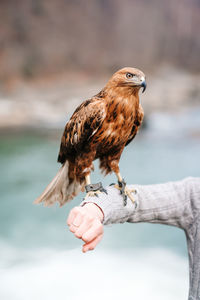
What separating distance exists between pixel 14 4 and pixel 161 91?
100 centimetres

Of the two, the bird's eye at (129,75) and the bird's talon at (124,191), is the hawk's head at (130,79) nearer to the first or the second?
the bird's eye at (129,75)

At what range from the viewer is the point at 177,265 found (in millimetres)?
1534

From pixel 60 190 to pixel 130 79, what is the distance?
28 centimetres

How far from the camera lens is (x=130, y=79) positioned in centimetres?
54

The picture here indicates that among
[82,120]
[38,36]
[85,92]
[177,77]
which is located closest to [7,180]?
[85,92]

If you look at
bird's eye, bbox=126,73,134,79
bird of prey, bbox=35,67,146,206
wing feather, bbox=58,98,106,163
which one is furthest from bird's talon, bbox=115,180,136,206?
bird's eye, bbox=126,73,134,79

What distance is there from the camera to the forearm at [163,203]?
659 millimetres

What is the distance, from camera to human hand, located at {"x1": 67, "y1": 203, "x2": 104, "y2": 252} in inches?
19.0

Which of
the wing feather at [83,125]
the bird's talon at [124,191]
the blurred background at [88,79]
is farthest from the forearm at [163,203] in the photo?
the blurred background at [88,79]

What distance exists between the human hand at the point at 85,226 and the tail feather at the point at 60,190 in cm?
15

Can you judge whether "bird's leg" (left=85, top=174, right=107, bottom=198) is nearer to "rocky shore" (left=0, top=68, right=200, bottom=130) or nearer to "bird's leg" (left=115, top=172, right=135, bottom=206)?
"bird's leg" (left=115, top=172, right=135, bottom=206)

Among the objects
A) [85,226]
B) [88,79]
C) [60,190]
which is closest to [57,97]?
[88,79]

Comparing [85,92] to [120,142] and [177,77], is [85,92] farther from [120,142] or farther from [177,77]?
[120,142]

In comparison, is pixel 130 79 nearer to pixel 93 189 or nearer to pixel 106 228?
pixel 93 189
